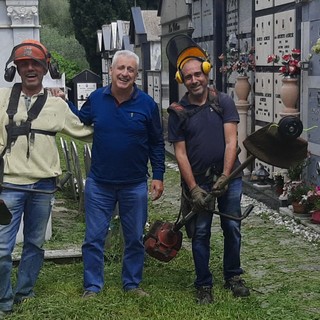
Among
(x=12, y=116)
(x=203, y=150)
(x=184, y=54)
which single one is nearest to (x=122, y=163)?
(x=203, y=150)

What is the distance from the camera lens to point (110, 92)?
5375 millimetres

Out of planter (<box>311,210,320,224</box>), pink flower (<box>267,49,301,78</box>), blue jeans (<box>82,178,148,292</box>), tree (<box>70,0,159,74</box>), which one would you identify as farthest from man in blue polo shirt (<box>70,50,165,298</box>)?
tree (<box>70,0,159,74</box>)

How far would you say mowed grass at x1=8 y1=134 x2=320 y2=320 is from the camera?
5.13 metres

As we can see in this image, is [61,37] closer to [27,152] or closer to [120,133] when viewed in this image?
[120,133]

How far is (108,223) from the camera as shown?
18.1 feet

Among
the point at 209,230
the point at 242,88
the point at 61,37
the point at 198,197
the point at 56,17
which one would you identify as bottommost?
the point at 209,230

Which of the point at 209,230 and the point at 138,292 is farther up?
the point at 209,230

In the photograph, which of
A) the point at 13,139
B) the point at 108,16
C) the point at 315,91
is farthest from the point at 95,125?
the point at 108,16

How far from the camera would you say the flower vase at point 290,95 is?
9156mm

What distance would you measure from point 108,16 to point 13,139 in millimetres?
34521

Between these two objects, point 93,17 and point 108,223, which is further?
point 93,17

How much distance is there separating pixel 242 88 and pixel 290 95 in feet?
6.96

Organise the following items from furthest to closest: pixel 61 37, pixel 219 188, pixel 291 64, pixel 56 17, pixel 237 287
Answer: pixel 56 17
pixel 61 37
pixel 291 64
pixel 237 287
pixel 219 188

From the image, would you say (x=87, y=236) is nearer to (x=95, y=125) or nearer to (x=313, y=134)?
(x=95, y=125)
